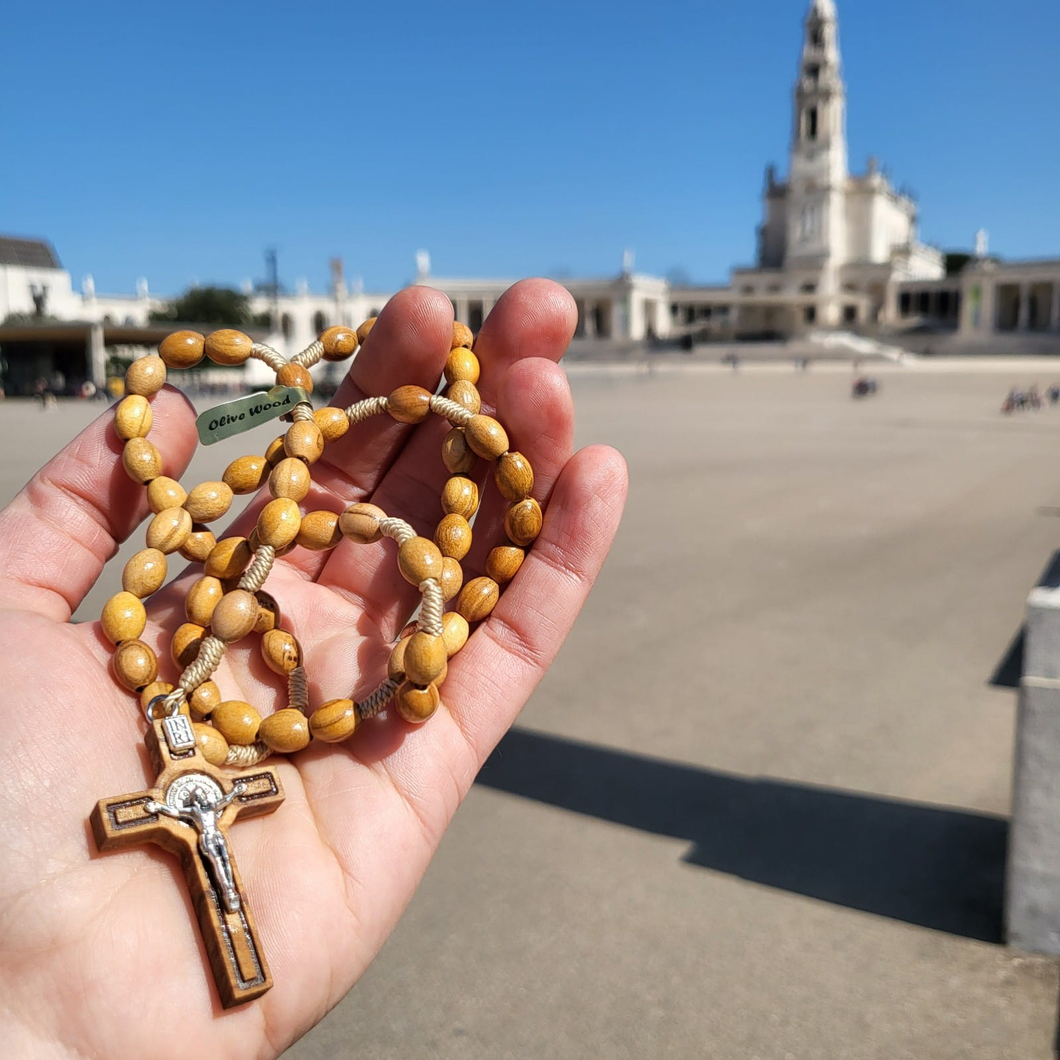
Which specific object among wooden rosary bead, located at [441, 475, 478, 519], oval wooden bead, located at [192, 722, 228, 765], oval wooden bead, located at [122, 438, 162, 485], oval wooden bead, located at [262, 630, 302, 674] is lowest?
oval wooden bead, located at [192, 722, 228, 765]

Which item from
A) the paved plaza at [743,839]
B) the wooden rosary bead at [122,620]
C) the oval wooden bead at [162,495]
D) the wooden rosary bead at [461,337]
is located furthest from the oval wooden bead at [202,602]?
the paved plaza at [743,839]

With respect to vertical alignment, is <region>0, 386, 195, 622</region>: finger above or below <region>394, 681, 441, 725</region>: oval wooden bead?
above

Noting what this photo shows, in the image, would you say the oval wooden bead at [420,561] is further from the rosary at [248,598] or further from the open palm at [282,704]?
the open palm at [282,704]

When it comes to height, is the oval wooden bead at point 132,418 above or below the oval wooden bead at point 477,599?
above

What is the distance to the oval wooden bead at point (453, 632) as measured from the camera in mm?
2154

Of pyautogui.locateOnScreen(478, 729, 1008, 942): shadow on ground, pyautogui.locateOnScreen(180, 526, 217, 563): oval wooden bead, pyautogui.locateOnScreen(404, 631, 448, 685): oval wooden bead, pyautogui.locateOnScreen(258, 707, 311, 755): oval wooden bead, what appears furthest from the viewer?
pyautogui.locateOnScreen(478, 729, 1008, 942): shadow on ground

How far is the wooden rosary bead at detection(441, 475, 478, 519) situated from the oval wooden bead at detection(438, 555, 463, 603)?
0.39ft

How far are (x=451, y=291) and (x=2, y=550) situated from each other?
287ft

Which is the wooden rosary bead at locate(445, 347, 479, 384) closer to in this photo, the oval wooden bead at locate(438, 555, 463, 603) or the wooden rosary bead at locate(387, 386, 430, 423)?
the wooden rosary bead at locate(387, 386, 430, 423)

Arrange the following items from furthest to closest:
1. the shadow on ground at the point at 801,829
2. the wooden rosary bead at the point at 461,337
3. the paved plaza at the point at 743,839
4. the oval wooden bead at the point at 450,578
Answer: the shadow on ground at the point at 801,829 → the paved plaza at the point at 743,839 → the wooden rosary bead at the point at 461,337 → the oval wooden bead at the point at 450,578

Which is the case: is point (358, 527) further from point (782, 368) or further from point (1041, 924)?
point (782, 368)

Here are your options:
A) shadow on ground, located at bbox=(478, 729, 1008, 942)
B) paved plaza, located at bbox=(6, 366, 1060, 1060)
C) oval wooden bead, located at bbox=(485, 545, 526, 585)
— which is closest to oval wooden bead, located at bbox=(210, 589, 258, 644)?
oval wooden bead, located at bbox=(485, 545, 526, 585)

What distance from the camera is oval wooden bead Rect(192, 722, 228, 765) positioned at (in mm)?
2035

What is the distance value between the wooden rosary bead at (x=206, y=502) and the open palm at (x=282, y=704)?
15 cm
